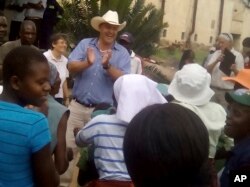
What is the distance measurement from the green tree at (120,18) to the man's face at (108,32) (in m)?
5.70

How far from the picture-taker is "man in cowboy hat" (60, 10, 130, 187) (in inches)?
195

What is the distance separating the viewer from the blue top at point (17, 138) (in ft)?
7.61

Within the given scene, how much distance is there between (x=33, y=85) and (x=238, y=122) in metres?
1.28

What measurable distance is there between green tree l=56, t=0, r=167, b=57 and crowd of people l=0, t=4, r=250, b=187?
613 centimetres

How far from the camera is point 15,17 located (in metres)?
8.92

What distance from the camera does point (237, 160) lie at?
107 inches

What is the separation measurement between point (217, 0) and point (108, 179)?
13.9m

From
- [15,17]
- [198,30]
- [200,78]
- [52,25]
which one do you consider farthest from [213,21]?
[200,78]

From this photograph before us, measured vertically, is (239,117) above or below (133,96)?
below

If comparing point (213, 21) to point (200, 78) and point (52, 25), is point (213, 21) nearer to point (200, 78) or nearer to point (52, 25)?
point (52, 25)

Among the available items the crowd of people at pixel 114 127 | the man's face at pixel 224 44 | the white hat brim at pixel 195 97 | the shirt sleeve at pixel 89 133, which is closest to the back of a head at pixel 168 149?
the crowd of people at pixel 114 127

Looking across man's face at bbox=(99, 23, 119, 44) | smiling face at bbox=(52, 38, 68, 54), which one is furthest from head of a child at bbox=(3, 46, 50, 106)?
smiling face at bbox=(52, 38, 68, 54)

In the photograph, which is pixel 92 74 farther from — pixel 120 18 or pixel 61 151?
pixel 120 18

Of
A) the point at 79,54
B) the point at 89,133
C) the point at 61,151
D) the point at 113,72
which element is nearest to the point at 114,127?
the point at 89,133
